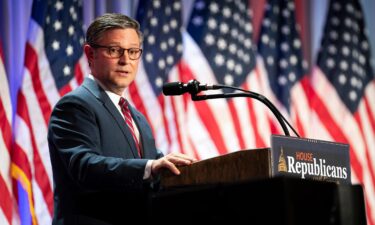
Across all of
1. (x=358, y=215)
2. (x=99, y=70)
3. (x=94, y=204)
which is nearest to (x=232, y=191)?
(x=358, y=215)

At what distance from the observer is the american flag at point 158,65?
5227mm

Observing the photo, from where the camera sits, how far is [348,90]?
6.15 m

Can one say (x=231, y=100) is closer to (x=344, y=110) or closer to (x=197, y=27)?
(x=197, y=27)

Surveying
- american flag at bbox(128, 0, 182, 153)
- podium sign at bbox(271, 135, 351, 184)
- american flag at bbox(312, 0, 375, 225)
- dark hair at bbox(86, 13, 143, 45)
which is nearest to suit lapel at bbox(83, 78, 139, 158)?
dark hair at bbox(86, 13, 143, 45)

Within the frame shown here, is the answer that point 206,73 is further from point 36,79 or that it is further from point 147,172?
point 147,172

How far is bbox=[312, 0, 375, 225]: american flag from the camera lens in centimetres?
607

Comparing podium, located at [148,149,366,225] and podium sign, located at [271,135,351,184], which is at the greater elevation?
podium sign, located at [271,135,351,184]

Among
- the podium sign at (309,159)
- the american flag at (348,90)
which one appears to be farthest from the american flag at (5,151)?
the american flag at (348,90)

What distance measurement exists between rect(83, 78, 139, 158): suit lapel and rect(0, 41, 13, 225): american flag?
1.53 m

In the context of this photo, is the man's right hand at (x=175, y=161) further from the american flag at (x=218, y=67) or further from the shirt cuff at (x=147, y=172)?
the american flag at (x=218, y=67)

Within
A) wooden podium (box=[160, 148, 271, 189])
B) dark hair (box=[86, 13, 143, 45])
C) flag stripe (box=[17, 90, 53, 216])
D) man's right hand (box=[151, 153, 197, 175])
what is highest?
dark hair (box=[86, 13, 143, 45])

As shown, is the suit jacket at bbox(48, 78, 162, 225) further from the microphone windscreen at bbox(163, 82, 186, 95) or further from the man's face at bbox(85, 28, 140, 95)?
the microphone windscreen at bbox(163, 82, 186, 95)

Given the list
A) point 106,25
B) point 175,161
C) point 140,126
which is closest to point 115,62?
point 106,25

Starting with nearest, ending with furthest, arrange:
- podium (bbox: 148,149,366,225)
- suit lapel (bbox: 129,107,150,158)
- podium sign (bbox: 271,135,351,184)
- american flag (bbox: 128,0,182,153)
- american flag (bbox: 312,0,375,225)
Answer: podium (bbox: 148,149,366,225) < podium sign (bbox: 271,135,351,184) < suit lapel (bbox: 129,107,150,158) < american flag (bbox: 128,0,182,153) < american flag (bbox: 312,0,375,225)
